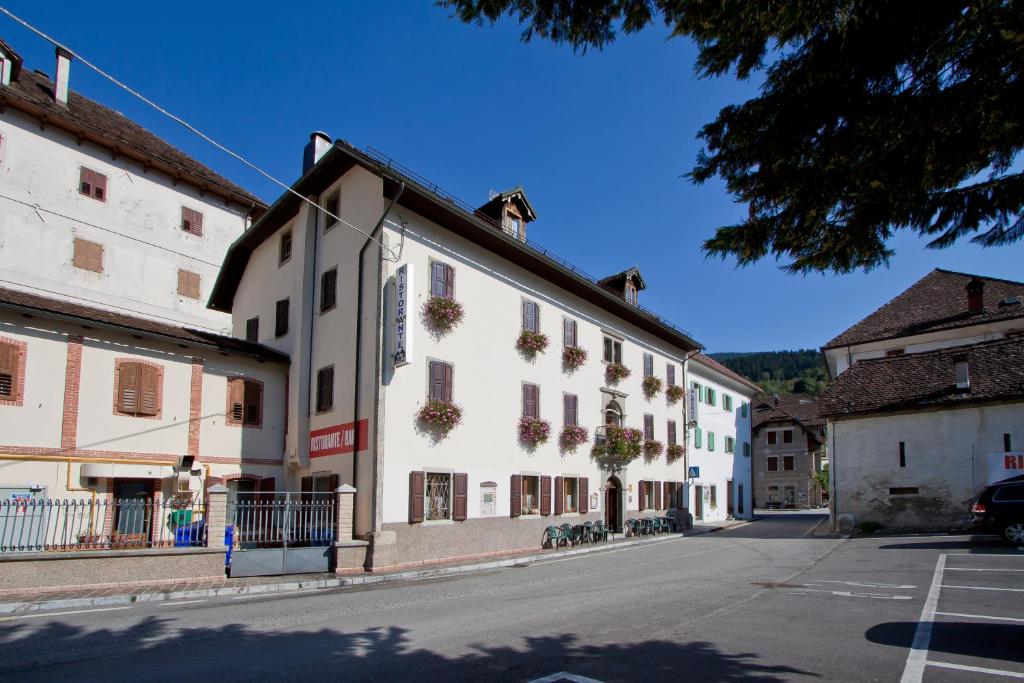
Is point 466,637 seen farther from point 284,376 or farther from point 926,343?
point 926,343

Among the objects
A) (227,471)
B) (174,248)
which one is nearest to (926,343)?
(227,471)

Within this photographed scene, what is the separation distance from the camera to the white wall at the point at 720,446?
35875 mm

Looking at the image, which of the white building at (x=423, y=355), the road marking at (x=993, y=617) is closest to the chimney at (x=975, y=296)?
the white building at (x=423, y=355)

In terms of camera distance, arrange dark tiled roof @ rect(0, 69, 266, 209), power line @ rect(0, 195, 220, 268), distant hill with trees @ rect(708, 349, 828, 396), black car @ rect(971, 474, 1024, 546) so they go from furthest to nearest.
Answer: distant hill with trees @ rect(708, 349, 828, 396)
dark tiled roof @ rect(0, 69, 266, 209)
power line @ rect(0, 195, 220, 268)
black car @ rect(971, 474, 1024, 546)

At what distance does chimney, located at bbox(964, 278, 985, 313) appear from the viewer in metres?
34.5

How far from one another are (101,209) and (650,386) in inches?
908

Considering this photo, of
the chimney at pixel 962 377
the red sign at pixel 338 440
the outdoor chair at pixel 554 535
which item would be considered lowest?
the outdoor chair at pixel 554 535

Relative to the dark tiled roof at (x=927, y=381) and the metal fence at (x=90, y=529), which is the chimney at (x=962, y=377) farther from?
the metal fence at (x=90, y=529)

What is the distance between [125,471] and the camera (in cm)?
1758

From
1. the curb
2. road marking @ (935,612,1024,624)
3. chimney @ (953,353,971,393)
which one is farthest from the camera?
chimney @ (953,353,971,393)

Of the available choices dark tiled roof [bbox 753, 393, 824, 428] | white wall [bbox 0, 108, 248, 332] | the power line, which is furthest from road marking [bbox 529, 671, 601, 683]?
dark tiled roof [bbox 753, 393, 824, 428]

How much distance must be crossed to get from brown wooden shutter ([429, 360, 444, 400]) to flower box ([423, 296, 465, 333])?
1.02 metres

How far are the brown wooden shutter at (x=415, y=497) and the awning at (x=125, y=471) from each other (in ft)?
22.1

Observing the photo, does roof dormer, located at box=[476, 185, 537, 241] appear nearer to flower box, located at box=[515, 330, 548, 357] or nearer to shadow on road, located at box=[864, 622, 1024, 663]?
flower box, located at box=[515, 330, 548, 357]
